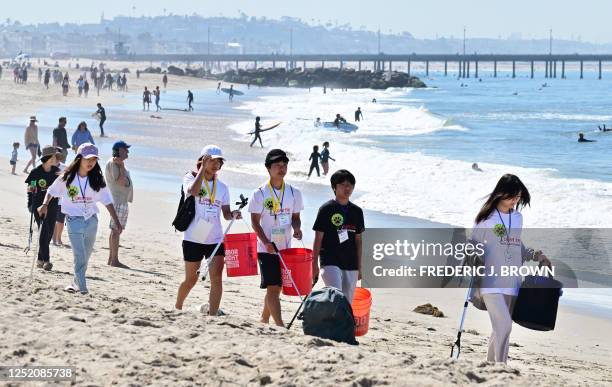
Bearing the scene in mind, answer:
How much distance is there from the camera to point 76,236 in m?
8.18

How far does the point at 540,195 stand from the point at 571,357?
1209 centimetres

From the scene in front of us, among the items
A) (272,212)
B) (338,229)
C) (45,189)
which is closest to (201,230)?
(272,212)

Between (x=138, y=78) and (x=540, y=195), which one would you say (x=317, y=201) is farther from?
(x=138, y=78)

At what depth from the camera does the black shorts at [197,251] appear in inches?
297

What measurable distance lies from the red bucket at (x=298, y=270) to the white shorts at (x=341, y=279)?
21 cm

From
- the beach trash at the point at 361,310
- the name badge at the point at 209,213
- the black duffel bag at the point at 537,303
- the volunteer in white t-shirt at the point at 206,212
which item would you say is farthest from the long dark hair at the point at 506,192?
the name badge at the point at 209,213

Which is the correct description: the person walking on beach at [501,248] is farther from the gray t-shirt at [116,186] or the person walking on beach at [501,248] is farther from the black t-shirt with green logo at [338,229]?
the gray t-shirt at [116,186]

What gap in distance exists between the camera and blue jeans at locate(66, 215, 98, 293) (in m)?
8.17

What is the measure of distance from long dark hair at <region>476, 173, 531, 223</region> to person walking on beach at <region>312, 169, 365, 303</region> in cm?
96

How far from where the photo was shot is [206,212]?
7.45 meters

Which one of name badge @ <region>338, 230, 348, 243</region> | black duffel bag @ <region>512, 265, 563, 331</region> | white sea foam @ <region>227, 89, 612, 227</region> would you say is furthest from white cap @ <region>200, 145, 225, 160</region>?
white sea foam @ <region>227, 89, 612, 227</region>

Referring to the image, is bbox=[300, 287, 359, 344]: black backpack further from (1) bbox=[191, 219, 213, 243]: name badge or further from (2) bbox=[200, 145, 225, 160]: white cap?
(2) bbox=[200, 145, 225, 160]: white cap

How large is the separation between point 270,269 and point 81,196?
5.47 feet

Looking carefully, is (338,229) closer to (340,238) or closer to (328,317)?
(340,238)
